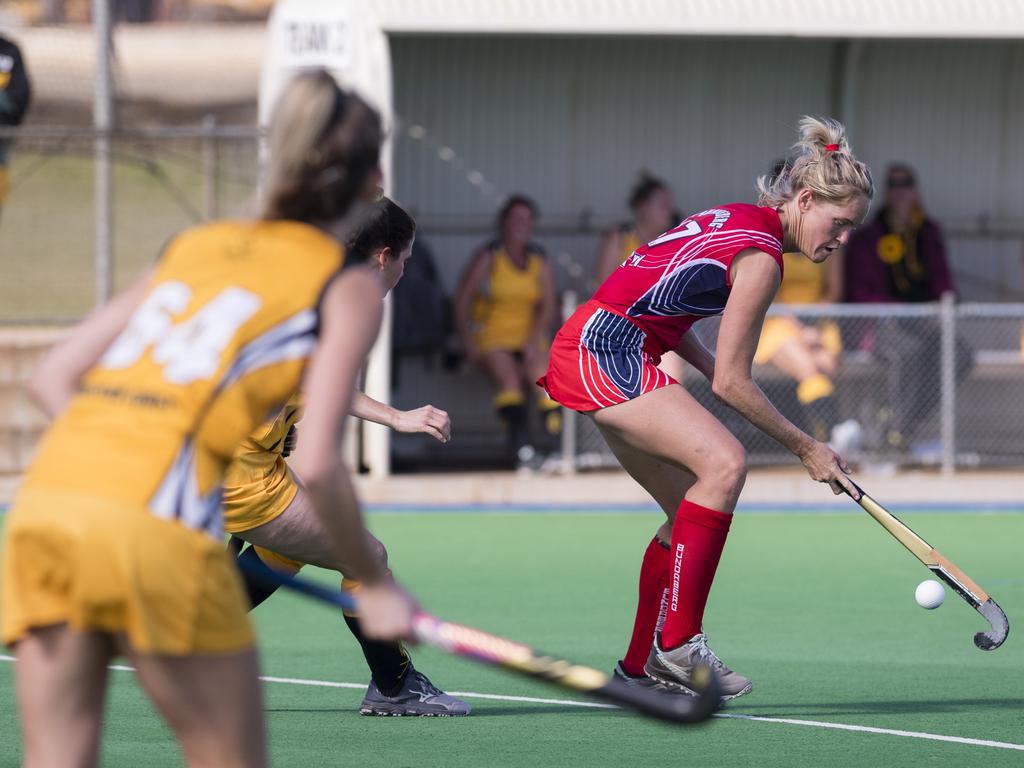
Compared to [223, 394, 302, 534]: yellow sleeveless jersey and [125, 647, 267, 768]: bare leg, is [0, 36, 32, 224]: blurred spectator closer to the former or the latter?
[223, 394, 302, 534]: yellow sleeveless jersey

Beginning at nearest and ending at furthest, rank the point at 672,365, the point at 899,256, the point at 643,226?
the point at 672,365, the point at 643,226, the point at 899,256

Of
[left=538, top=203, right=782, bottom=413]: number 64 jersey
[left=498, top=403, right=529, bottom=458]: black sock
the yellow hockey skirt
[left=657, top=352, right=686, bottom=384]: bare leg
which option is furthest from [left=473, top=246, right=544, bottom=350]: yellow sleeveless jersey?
the yellow hockey skirt

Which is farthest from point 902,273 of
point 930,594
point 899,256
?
point 930,594

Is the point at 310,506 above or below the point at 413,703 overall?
above

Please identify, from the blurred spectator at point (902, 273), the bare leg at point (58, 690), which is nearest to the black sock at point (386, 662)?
the bare leg at point (58, 690)

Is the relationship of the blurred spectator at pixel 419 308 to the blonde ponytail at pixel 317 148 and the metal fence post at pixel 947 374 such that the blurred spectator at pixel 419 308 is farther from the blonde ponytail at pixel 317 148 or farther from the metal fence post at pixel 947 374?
the blonde ponytail at pixel 317 148

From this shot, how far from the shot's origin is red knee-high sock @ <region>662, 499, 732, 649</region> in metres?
5.40

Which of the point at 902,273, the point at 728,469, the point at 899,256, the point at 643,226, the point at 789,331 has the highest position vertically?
the point at 728,469

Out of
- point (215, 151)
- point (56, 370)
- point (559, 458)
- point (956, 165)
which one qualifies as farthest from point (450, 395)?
point (56, 370)

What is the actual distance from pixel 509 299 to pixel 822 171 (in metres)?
7.24

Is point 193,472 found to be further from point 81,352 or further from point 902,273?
point 902,273

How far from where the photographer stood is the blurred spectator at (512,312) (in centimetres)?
1247

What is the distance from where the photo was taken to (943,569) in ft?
18.4

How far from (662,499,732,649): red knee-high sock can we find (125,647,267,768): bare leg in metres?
2.70
